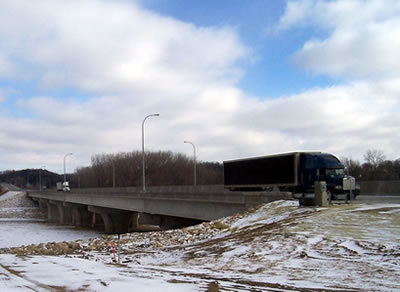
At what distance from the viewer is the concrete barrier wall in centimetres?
3662

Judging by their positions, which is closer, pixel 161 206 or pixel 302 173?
pixel 302 173

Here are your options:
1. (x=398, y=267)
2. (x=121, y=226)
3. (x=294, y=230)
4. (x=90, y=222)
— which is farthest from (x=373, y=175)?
(x=398, y=267)

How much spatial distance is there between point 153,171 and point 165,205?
95887 mm

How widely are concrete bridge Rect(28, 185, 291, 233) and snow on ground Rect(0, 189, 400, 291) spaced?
5.94 meters

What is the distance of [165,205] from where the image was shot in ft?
133

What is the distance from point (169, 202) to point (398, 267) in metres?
29.7

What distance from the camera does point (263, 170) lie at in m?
30.8

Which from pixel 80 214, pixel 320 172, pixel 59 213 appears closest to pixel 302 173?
pixel 320 172

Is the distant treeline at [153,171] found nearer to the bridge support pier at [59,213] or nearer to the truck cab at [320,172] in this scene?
the bridge support pier at [59,213]

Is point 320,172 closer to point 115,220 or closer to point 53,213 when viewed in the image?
point 115,220

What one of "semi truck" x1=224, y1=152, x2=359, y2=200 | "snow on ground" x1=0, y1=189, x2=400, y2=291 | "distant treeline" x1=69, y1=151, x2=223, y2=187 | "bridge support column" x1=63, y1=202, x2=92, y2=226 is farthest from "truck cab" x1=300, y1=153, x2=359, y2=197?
"distant treeline" x1=69, y1=151, x2=223, y2=187

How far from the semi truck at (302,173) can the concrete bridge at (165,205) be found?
2.05 m

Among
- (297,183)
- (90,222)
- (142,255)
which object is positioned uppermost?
(297,183)

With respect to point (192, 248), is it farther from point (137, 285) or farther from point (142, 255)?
point (137, 285)
